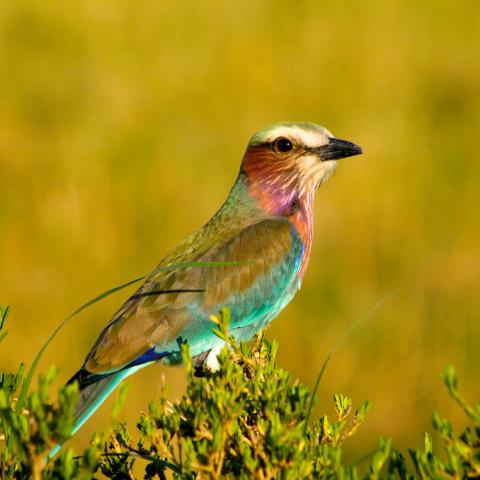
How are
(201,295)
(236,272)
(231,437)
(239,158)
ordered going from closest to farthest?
1. (231,437)
2. (201,295)
3. (236,272)
4. (239,158)

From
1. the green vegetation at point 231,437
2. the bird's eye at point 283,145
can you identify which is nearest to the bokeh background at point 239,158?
the bird's eye at point 283,145

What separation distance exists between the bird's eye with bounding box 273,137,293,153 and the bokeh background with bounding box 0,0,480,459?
171 centimetres

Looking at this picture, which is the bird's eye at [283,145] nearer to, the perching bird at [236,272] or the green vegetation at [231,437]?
the perching bird at [236,272]

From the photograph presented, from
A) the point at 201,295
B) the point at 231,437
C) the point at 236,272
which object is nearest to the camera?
the point at 231,437

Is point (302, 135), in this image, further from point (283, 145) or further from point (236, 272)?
point (236, 272)

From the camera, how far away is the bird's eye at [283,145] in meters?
4.84

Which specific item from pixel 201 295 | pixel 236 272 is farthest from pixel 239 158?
pixel 201 295

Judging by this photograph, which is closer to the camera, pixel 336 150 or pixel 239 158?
pixel 336 150

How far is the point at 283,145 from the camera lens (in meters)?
4.86

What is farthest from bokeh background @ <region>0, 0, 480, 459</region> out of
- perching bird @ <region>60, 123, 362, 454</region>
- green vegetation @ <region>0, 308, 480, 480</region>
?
green vegetation @ <region>0, 308, 480, 480</region>

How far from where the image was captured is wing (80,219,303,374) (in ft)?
13.1

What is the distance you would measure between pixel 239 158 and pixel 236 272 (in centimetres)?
368

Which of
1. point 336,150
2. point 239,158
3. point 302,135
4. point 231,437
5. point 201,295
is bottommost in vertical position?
point 231,437

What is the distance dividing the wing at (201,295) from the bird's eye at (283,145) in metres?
0.35
